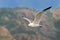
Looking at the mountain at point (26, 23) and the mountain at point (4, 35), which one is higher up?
the mountain at point (26, 23)

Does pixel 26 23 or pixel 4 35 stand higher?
pixel 26 23

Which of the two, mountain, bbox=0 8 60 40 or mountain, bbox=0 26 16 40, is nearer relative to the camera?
mountain, bbox=0 26 16 40

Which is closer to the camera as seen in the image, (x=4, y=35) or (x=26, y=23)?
(x=4, y=35)

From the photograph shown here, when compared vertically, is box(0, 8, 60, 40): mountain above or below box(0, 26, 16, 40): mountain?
above

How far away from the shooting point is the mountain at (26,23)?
1614 centimetres

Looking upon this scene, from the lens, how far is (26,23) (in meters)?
16.0

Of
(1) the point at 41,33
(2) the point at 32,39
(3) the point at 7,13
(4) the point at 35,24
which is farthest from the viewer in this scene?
(3) the point at 7,13

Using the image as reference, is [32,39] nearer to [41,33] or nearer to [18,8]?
[41,33]

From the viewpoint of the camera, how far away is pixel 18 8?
61.6 feet

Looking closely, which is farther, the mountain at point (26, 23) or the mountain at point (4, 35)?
the mountain at point (26, 23)

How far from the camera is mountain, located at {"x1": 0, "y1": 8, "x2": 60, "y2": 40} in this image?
16.1m

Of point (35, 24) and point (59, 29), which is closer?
point (35, 24)

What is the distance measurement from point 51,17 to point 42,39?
9.21 feet

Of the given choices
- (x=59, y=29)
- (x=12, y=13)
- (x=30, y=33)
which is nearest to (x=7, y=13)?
(x=12, y=13)
